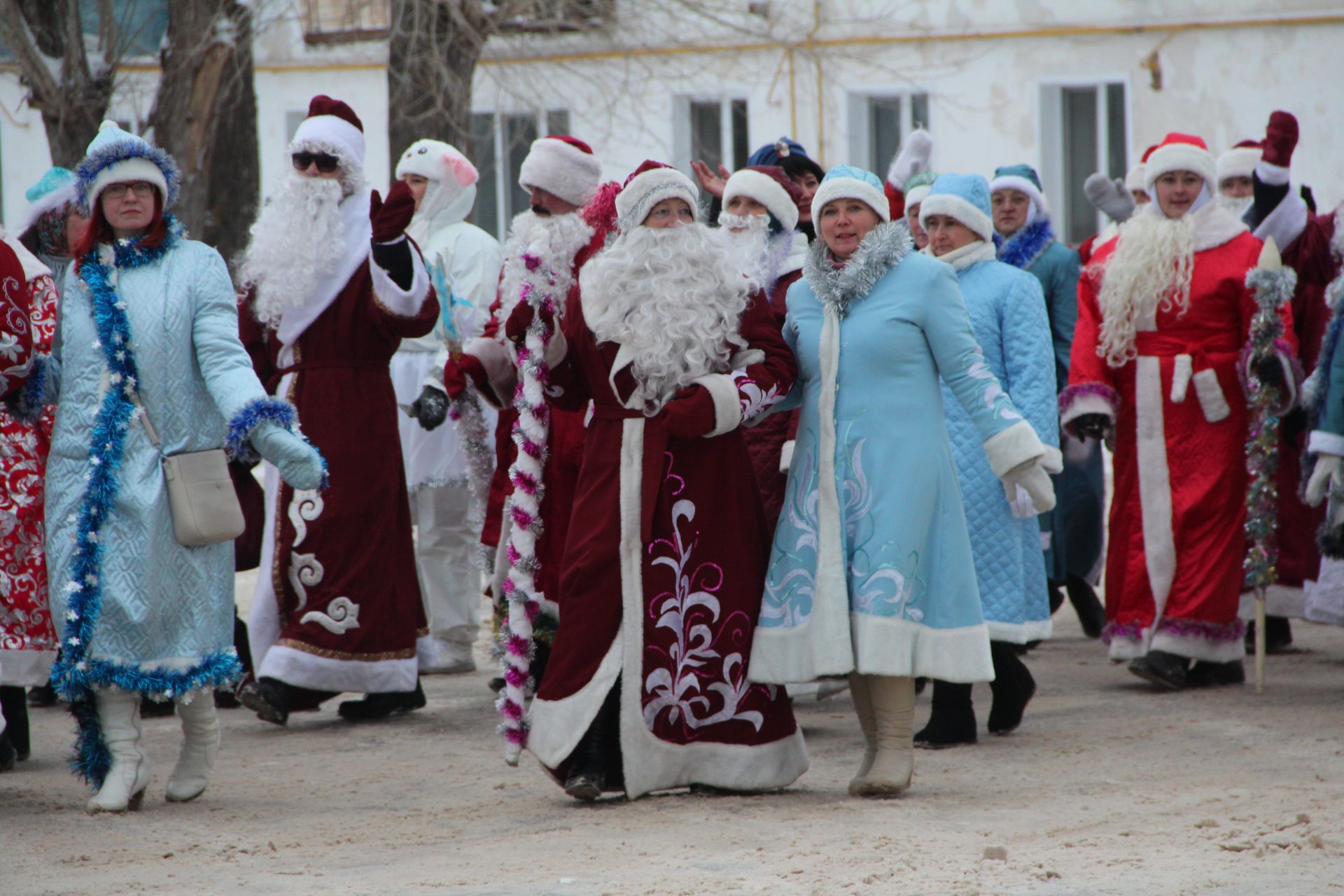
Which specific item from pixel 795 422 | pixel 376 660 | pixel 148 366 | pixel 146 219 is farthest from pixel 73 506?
pixel 795 422

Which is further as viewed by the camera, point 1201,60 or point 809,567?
point 1201,60

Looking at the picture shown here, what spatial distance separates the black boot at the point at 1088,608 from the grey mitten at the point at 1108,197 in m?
1.89

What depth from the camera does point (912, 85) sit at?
21.1 metres

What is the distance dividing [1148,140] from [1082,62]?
1.14 meters

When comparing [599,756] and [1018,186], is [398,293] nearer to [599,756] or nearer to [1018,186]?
[599,756]

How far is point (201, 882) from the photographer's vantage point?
4.74 metres

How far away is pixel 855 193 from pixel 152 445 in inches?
89.1

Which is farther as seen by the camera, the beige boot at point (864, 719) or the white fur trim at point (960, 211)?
the white fur trim at point (960, 211)

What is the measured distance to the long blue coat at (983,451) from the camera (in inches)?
257

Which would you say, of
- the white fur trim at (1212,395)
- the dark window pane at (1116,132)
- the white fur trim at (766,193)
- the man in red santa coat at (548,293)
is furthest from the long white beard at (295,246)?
the dark window pane at (1116,132)

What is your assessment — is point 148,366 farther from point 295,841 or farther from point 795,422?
point 795,422

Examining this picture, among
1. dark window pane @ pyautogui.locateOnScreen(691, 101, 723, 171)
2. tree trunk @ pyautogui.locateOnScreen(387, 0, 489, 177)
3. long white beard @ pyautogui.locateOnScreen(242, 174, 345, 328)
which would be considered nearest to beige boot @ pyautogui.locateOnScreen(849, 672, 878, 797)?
long white beard @ pyautogui.locateOnScreen(242, 174, 345, 328)

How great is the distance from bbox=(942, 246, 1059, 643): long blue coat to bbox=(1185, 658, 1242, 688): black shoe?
125cm

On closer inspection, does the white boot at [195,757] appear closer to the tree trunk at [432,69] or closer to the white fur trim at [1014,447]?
Answer: the white fur trim at [1014,447]
